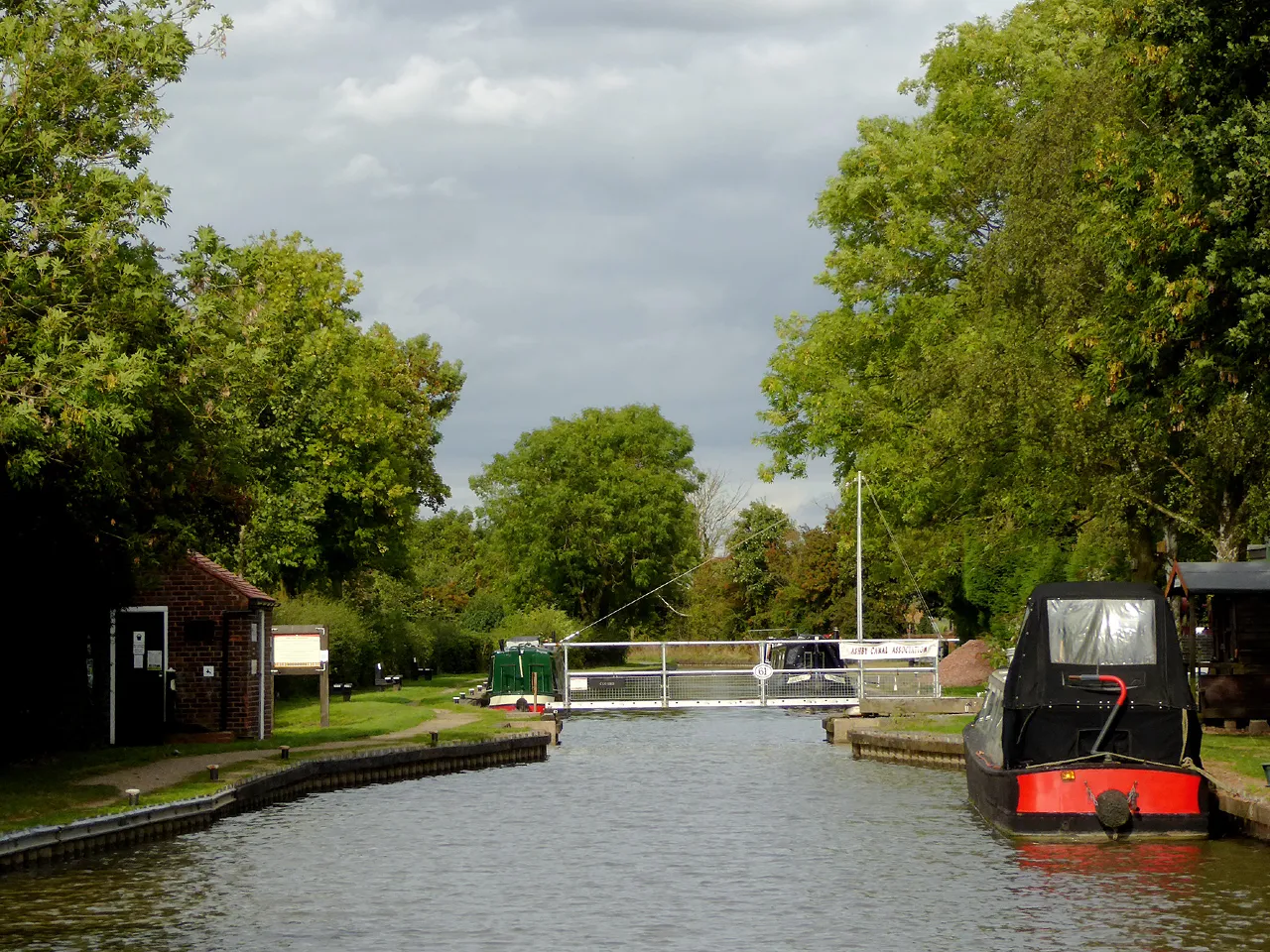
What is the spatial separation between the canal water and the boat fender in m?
0.38

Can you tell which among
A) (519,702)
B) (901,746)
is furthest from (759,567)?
(901,746)

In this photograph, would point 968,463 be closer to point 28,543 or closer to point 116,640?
point 116,640

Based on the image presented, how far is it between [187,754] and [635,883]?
46.4ft

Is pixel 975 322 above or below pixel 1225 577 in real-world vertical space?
above

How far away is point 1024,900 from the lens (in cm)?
1869

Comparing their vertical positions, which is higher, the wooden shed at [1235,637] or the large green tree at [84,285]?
the large green tree at [84,285]

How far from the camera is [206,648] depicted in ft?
114

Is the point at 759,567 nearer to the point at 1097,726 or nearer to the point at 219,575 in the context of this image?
the point at 219,575

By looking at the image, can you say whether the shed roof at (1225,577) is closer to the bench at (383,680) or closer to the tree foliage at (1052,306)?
the tree foliage at (1052,306)

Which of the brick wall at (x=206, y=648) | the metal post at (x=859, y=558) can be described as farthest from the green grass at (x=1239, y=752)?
the brick wall at (x=206, y=648)

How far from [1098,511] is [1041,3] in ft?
65.9

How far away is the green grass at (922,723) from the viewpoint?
39.2m

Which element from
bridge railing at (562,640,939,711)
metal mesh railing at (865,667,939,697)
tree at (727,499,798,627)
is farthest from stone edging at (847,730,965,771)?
tree at (727,499,798,627)

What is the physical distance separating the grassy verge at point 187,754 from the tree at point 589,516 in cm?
4361
